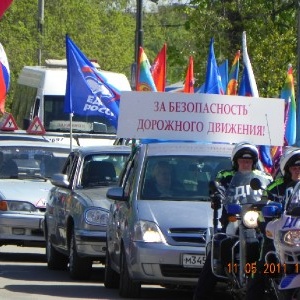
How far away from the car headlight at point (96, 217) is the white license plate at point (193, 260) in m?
2.49

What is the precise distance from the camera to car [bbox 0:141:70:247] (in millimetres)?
17203

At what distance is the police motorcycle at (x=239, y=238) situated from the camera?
10297 millimetres

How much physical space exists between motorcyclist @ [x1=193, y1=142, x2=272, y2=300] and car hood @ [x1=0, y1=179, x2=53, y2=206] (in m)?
5.88

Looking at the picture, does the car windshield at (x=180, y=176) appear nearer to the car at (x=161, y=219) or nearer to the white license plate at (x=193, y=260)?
the car at (x=161, y=219)

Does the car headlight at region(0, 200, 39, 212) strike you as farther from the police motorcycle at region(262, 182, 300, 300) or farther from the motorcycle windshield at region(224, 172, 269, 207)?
the police motorcycle at region(262, 182, 300, 300)

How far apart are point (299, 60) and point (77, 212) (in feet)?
26.1

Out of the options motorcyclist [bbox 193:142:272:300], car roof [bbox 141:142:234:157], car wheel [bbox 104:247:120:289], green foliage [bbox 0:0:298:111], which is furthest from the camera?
green foliage [bbox 0:0:298:111]

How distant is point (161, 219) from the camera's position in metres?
12.6

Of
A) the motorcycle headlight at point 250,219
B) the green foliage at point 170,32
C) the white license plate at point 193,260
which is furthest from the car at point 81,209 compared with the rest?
the green foliage at point 170,32

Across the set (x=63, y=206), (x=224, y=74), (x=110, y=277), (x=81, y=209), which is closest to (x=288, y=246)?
(x=110, y=277)

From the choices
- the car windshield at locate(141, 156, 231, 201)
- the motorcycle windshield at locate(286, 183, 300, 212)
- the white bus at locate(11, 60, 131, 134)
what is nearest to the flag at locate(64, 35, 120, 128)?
the white bus at locate(11, 60, 131, 134)

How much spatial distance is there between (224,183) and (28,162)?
7.36 m

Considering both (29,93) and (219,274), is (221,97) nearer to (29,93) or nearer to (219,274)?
(219,274)

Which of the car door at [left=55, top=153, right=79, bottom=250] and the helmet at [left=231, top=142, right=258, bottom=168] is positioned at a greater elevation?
the helmet at [left=231, top=142, right=258, bottom=168]
